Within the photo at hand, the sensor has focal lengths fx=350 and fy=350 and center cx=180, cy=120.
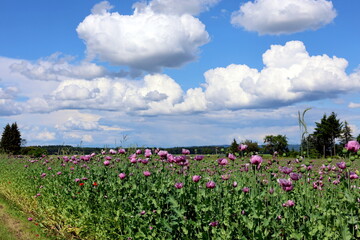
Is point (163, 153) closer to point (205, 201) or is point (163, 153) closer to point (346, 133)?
point (205, 201)

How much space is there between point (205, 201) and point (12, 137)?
73.1 metres

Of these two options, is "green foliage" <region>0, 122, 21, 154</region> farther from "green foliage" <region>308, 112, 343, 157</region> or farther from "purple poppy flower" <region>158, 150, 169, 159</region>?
"purple poppy flower" <region>158, 150, 169, 159</region>

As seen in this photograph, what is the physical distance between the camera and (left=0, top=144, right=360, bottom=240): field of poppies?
3785 mm

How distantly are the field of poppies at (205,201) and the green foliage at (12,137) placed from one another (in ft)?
216

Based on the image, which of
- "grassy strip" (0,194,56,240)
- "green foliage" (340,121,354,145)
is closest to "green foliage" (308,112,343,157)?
"green foliage" (340,121,354,145)

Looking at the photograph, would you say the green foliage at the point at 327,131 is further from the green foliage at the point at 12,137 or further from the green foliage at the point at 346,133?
the green foliage at the point at 12,137

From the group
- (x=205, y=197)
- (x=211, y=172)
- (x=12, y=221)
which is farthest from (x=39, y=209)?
(x=205, y=197)

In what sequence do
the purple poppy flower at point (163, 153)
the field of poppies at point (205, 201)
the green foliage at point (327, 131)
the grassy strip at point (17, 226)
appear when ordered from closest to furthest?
the field of poppies at point (205, 201), the purple poppy flower at point (163, 153), the grassy strip at point (17, 226), the green foliage at point (327, 131)

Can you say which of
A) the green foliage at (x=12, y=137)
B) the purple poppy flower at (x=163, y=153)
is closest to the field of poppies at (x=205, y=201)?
the purple poppy flower at (x=163, y=153)

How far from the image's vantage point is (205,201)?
4293 millimetres

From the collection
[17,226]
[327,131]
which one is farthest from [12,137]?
[17,226]

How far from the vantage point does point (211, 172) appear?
694cm

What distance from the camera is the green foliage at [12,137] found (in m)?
67.6

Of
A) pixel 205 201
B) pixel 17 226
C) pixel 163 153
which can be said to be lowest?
pixel 17 226
